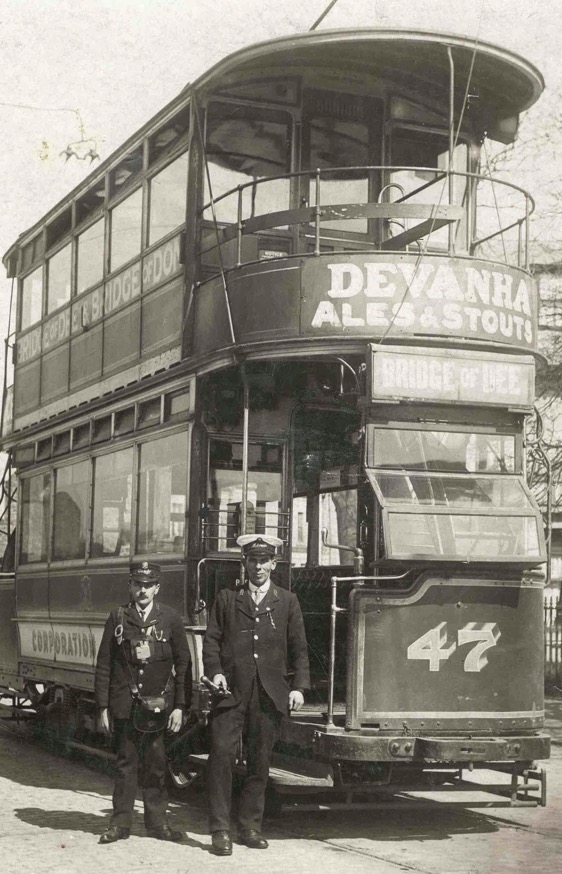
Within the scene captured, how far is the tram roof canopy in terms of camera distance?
9445mm

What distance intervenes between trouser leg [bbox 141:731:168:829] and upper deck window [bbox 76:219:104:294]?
590 centimetres

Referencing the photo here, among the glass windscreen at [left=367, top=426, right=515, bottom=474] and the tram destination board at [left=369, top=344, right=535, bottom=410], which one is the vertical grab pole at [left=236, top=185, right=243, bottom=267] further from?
the glass windscreen at [left=367, top=426, right=515, bottom=474]

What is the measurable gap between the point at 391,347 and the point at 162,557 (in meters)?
2.83

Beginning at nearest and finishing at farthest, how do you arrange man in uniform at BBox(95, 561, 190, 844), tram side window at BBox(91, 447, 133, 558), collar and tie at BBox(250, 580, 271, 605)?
man in uniform at BBox(95, 561, 190, 844) → collar and tie at BBox(250, 580, 271, 605) → tram side window at BBox(91, 447, 133, 558)

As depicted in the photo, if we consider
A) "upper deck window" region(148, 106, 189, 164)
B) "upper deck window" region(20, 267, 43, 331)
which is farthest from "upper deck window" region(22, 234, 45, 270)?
"upper deck window" region(148, 106, 189, 164)

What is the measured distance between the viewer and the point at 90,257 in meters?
13.3

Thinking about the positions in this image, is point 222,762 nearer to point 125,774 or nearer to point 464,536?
point 125,774

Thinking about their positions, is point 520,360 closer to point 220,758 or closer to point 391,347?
point 391,347

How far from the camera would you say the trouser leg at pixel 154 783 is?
26.7 ft

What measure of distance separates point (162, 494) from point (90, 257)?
355 cm

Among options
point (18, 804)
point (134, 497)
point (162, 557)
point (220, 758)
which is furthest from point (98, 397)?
point (220, 758)

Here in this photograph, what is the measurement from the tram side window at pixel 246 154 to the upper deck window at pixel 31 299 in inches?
200

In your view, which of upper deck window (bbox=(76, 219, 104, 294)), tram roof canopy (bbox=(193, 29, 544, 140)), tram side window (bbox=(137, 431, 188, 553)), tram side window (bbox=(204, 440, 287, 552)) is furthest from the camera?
upper deck window (bbox=(76, 219, 104, 294))

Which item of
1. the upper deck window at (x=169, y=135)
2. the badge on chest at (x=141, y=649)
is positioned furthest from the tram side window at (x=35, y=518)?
the badge on chest at (x=141, y=649)
